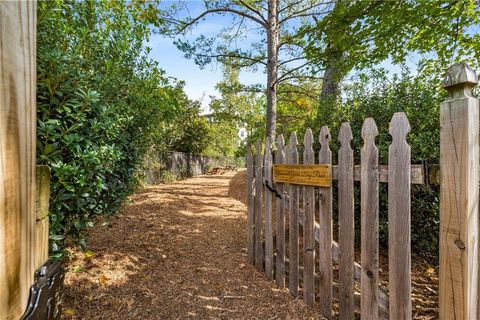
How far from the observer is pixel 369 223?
1.83 meters

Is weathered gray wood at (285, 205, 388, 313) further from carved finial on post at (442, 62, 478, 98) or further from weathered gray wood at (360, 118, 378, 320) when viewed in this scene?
Result: carved finial on post at (442, 62, 478, 98)

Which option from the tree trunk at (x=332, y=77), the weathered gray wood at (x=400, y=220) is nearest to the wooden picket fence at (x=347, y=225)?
the weathered gray wood at (x=400, y=220)

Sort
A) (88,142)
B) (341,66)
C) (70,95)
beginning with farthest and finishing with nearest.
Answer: (341,66), (88,142), (70,95)

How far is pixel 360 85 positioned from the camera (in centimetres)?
373

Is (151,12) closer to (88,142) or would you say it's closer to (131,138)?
(131,138)

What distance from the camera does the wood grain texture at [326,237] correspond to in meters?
2.20

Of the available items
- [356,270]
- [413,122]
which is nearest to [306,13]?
[413,122]

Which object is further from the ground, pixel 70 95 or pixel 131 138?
pixel 70 95

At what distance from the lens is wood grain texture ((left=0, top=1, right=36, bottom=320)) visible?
18.9 inches

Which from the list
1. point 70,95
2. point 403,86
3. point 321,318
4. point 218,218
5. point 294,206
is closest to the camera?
point 70,95

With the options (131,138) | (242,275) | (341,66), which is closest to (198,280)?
(242,275)

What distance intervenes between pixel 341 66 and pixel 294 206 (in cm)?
348

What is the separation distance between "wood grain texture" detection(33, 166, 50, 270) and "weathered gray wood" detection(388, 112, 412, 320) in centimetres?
182

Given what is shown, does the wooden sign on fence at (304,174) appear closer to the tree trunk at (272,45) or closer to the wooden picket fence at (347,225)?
the wooden picket fence at (347,225)
